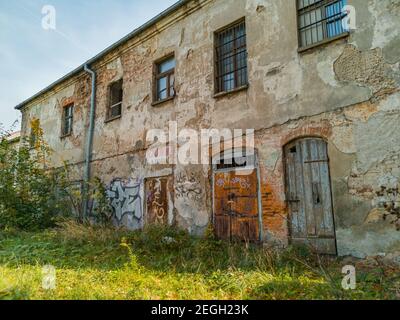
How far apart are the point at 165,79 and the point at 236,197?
4.52 metres

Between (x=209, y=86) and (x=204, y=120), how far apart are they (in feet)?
2.89

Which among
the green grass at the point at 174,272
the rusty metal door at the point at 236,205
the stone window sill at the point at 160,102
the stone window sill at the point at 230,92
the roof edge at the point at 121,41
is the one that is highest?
the roof edge at the point at 121,41

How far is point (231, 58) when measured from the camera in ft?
25.5

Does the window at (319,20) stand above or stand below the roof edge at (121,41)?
below


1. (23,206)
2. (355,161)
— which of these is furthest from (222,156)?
(23,206)

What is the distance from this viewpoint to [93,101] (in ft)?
38.1

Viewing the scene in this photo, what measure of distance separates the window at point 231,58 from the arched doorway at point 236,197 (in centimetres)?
177

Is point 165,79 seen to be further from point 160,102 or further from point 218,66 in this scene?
point 218,66

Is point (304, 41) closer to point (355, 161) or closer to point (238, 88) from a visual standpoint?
point (238, 88)

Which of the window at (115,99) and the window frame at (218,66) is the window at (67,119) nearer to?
the window at (115,99)

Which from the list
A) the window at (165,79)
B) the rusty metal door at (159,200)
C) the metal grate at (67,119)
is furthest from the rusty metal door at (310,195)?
the metal grate at (67,119)

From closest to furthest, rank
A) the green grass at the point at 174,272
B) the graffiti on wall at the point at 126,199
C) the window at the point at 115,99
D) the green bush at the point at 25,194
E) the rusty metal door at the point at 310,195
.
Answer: the green grass at the point at 174,272
the rusty metal door at the point at 310,195
the graffiti on wall at the point at 126,199
the green bush at the point at 25,194
the window at the point at 115,99

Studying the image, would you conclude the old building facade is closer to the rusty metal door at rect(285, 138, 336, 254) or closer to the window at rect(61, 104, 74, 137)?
the rusty metal door at rect(285, 138, 336, 254)

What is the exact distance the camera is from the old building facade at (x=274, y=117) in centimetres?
528
